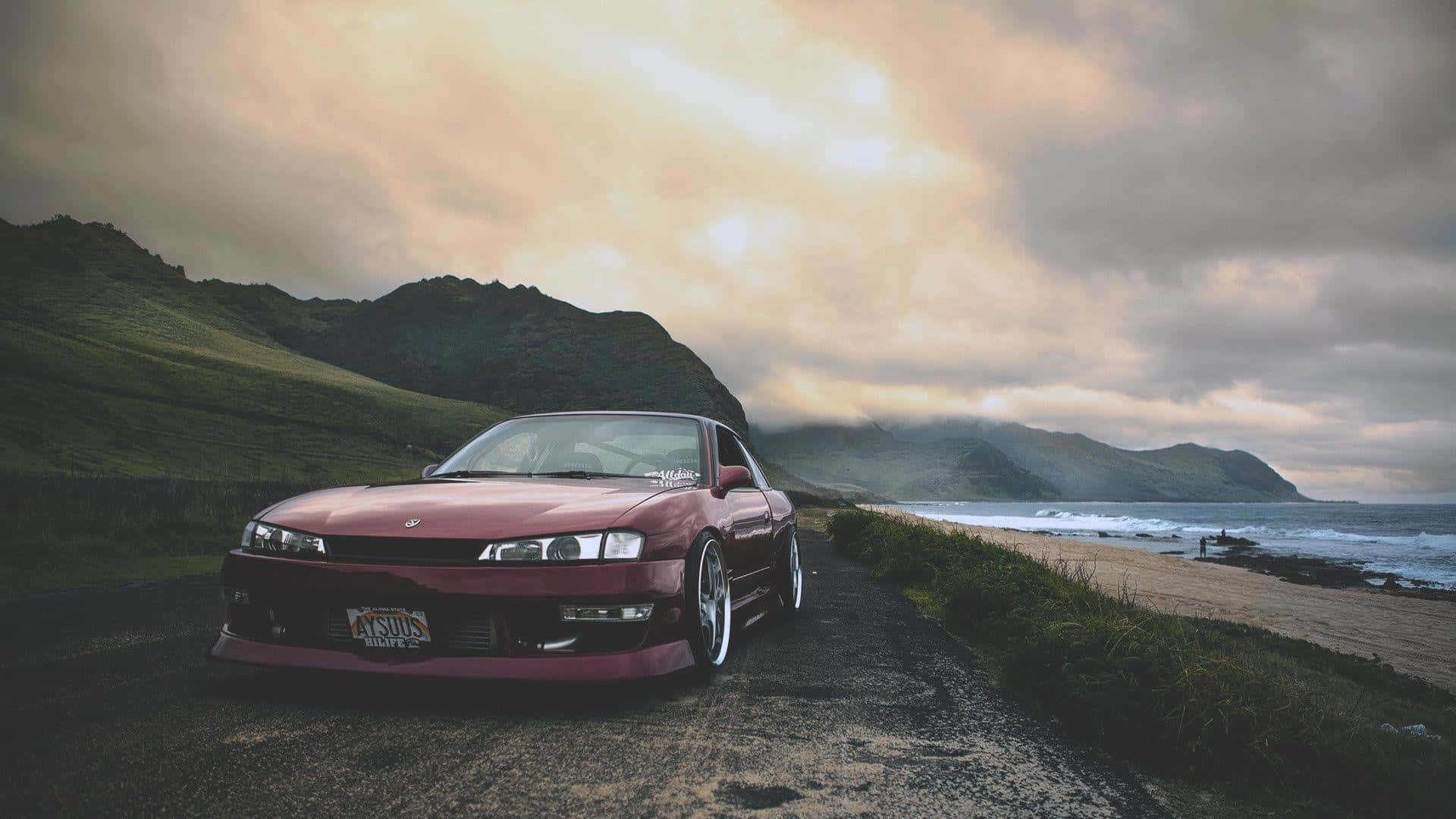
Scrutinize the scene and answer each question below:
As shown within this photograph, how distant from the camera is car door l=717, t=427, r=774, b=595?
483 cm

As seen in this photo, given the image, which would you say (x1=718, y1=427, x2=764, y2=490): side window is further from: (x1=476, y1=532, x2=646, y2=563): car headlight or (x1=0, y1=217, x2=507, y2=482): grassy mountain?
(x1=0, y1=217, x2=507, y2=482): grassy mountain

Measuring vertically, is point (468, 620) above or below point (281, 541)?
below

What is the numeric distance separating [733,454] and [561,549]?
9.92ft

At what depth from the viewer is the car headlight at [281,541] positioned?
3.40m

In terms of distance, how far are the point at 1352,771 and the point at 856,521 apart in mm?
13384

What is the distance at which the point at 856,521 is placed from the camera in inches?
637

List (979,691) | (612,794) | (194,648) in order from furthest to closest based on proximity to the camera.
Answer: (194,648) < (979,691) < (612,794)

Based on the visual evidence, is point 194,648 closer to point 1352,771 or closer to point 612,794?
point 612,794

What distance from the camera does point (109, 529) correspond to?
12797 millimetres

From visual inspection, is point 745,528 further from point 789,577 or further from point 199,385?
point 199,385

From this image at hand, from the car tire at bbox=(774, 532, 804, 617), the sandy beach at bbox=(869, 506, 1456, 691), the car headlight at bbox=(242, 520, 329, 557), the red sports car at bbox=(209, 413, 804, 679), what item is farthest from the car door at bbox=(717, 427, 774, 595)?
the sandy beach at bbox=(869, 506, 1456, 691)

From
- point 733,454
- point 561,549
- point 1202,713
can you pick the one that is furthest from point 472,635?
point 733,454

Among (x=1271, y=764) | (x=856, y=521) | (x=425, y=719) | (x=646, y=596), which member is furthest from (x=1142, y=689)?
(x=856, y=521)

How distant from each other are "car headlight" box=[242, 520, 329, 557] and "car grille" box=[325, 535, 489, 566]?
9cm
